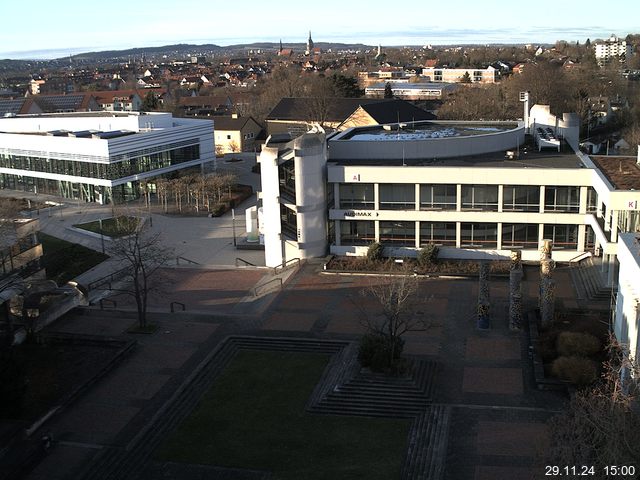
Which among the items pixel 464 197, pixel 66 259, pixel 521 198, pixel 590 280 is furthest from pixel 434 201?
pixel 66 259

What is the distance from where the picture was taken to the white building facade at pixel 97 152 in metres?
59.6

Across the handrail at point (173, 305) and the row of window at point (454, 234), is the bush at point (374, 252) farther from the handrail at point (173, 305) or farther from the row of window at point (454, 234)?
the handrail at point (173, 305)

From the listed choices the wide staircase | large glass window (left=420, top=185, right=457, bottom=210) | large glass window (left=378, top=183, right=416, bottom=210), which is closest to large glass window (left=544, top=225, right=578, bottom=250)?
the wide staircase

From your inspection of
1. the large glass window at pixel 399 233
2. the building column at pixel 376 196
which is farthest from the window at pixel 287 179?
the large glass window at pixel 399 233

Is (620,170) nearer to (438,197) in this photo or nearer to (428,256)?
(438,197)

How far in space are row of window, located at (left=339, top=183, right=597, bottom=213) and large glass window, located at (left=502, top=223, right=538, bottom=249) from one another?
87 centimetres

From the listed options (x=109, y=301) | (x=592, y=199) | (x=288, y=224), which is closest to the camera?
(x=109, y=301)

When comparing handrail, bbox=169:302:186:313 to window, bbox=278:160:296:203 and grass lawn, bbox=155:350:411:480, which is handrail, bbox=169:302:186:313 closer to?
grass lawn, bbox=155:350:411:480

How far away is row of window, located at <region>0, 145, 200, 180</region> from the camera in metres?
59.4

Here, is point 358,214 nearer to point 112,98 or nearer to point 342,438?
point 342,438

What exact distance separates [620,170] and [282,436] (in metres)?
23.8

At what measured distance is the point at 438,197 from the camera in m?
39.7

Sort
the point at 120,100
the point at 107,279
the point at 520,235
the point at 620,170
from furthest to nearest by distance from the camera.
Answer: the point at 120,100
the point at 107,279
the point at 520,235
the point at 620,170

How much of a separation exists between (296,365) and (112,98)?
114598mm
